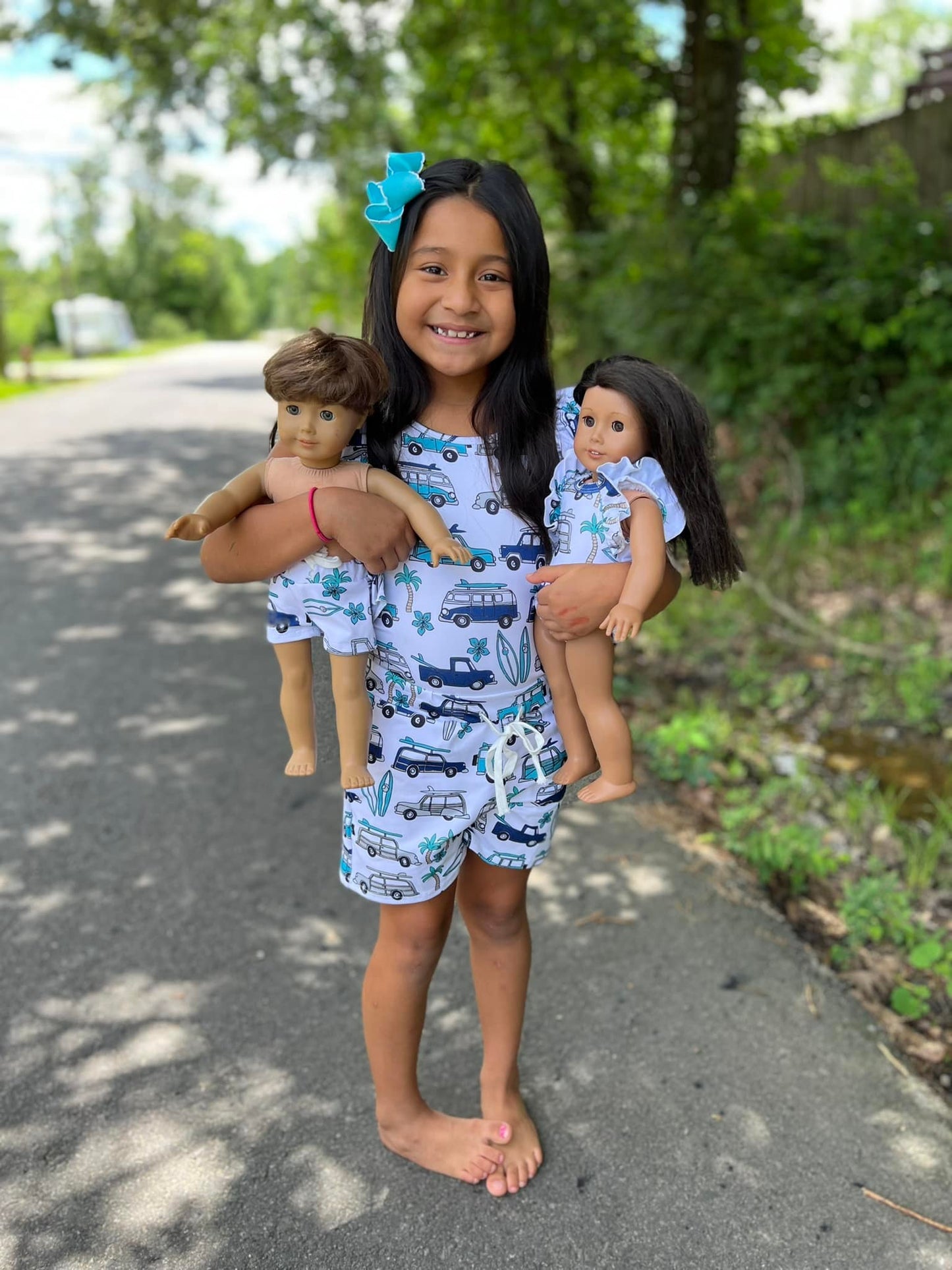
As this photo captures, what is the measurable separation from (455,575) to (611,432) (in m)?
0.38

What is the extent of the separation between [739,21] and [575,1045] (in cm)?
701

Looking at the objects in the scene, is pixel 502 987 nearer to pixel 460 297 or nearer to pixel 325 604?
pixel 325 604

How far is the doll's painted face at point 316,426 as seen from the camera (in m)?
1.76

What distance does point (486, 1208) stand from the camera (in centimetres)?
215

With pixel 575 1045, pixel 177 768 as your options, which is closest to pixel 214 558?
pixel 575 1045

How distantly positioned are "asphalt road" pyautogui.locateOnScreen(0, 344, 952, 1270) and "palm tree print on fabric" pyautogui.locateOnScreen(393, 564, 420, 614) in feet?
1.09

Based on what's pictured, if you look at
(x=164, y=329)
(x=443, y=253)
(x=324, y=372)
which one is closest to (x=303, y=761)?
(x=324, y=372)

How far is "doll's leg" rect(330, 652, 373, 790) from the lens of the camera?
1885 millimetres

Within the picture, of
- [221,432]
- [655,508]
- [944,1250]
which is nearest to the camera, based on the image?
[655,508]

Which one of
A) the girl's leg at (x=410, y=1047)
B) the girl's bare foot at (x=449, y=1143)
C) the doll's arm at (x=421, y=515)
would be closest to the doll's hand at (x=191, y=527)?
the doll's arm at (x=421, y=515)

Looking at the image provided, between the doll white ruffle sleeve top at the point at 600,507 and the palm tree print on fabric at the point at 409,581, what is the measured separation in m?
0.25

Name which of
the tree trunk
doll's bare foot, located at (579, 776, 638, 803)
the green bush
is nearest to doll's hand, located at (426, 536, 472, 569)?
doll's bare foot, located at (579, 776, 638, 803)

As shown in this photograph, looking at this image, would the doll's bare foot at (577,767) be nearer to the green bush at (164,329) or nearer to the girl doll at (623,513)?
the girl doll at (623,513)

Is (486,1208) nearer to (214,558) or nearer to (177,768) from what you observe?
(214,558)
